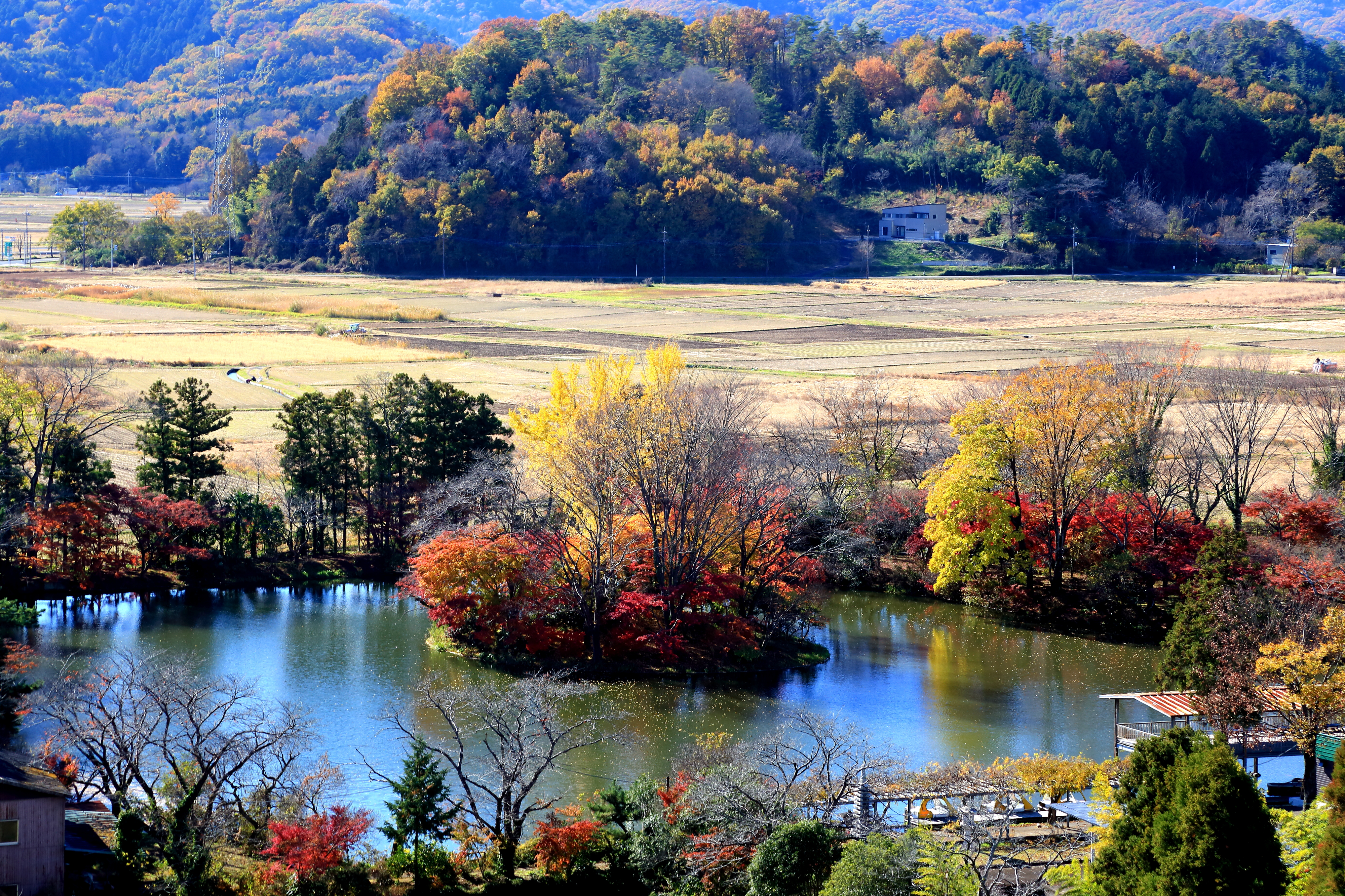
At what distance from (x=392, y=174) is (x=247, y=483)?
246ft

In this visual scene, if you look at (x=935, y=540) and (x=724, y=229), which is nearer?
(x=935, y=540)

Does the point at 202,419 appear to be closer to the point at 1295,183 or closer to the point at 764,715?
the point at 764,715

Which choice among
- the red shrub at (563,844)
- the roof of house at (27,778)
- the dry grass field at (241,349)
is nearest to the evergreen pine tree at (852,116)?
the dry grass field at (241,349)

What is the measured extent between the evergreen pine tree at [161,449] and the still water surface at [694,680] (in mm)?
3187

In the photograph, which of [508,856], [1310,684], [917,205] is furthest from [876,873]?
[917,205]

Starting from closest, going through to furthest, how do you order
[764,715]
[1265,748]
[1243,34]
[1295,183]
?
1. [1265,748]
2. [764,715]
3. [1295,183]
4. [1243,34]

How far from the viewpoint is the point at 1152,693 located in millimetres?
23391

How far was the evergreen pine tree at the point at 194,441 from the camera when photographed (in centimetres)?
3378

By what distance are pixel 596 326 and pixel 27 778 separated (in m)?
62.3

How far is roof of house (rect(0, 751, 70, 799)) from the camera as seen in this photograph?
16.2m

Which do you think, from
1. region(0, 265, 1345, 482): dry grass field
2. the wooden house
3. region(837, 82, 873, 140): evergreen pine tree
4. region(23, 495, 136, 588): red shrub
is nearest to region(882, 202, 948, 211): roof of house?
region(837, 82, 873, 140): evergreen pine tree

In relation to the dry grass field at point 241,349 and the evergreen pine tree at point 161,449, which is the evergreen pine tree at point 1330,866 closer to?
the evergreen pine tree at point 161,449

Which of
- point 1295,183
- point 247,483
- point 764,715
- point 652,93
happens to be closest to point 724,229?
point 652,93

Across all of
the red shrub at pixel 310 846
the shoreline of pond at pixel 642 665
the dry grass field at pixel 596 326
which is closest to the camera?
the red shrub at pixel 310 846
